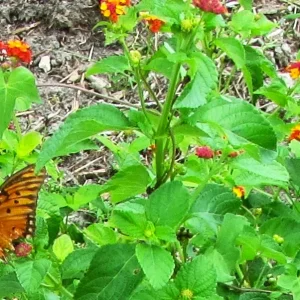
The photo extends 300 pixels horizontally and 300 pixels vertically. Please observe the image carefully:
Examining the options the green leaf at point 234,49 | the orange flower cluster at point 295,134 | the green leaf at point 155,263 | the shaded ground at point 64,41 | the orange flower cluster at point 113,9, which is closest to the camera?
the green leaf at point 155,263

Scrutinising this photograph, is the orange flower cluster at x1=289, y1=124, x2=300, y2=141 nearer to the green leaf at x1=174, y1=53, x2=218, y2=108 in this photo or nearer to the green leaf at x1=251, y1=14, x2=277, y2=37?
the green leaf at x1=251, y1=14, x2=277, y2=37

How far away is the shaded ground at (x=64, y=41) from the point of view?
276cm

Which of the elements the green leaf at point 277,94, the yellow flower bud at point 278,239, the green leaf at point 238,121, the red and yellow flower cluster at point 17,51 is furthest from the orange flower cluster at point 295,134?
the red and yellow flower cluster at point 17,51

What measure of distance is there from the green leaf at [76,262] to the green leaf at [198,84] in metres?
0.34

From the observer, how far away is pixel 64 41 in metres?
2.97

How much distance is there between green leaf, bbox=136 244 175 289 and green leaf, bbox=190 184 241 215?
0.16m

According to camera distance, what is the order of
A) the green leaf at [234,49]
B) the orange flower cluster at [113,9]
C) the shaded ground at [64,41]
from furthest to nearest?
the shaded ground at [64,41] → the orange flower cluster at [113,9] → the green leaf at [234,49]

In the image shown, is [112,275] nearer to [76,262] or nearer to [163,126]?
[76,262]

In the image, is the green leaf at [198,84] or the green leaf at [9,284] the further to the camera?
the green leaf at [9,284]

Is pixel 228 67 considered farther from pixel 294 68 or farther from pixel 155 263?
pixel 155 263

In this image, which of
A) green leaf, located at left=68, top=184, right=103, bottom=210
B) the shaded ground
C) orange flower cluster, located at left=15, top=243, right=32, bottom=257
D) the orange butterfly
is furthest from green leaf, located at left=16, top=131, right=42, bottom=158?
the shaded ground

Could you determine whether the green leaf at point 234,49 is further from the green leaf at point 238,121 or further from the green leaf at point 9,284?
the green leaf at point 9,284

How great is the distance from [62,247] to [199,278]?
0.43 m

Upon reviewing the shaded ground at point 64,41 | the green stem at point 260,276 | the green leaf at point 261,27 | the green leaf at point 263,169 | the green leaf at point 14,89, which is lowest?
the shaded ground at point 64,41
